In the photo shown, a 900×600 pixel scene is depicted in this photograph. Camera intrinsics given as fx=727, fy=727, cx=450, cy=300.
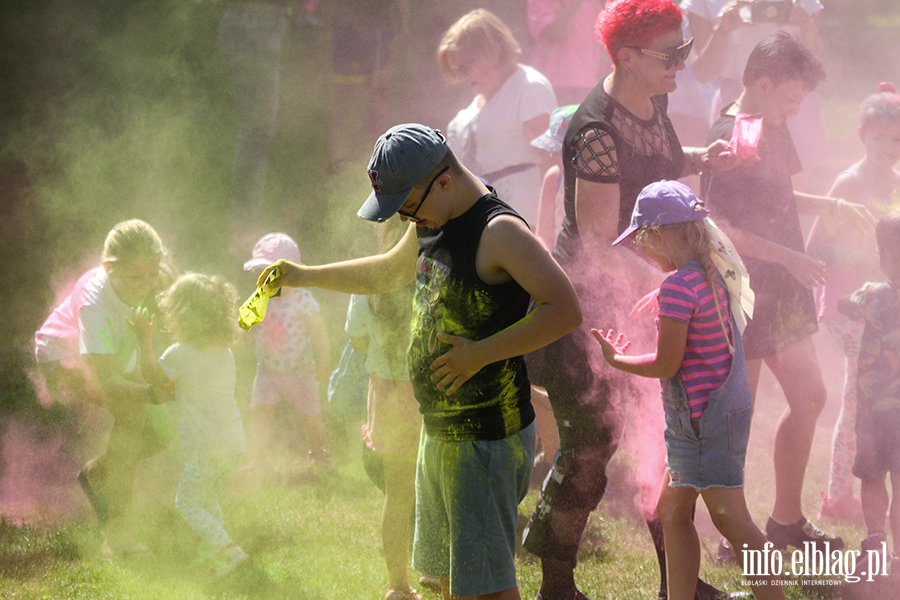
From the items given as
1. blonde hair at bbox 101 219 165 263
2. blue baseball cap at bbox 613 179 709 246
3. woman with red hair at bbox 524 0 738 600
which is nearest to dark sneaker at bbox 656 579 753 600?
woman with red hair at bbox 524 0 738 600

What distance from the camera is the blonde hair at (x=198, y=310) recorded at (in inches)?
122

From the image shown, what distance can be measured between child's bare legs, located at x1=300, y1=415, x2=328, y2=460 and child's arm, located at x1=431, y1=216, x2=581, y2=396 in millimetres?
2595

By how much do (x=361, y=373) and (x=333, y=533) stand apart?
0.76m

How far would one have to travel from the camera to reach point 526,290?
1.83 meters

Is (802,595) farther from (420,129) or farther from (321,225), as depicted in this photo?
(321,225)

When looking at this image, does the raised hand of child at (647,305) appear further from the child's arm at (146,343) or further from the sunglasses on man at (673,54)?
the child's arm at (146,343)

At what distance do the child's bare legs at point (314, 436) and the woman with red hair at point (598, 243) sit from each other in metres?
1.93

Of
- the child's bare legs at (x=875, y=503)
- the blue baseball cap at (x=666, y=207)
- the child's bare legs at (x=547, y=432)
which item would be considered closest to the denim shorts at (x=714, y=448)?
the blue baseball cap at (x=666, y=207)

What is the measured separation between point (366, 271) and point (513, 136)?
2.41m

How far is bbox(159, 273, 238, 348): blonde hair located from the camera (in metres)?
3.10

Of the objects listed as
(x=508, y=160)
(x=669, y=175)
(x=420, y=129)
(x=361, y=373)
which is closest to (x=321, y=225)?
(x=508, y=160)

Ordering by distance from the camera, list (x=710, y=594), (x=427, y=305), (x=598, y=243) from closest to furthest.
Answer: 1. (x=427, y=305)
2. (x=598, y=243)
3. (x=710, y=594)

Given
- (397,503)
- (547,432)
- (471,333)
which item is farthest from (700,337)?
(547,432)

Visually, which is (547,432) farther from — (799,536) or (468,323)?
(468,323)
